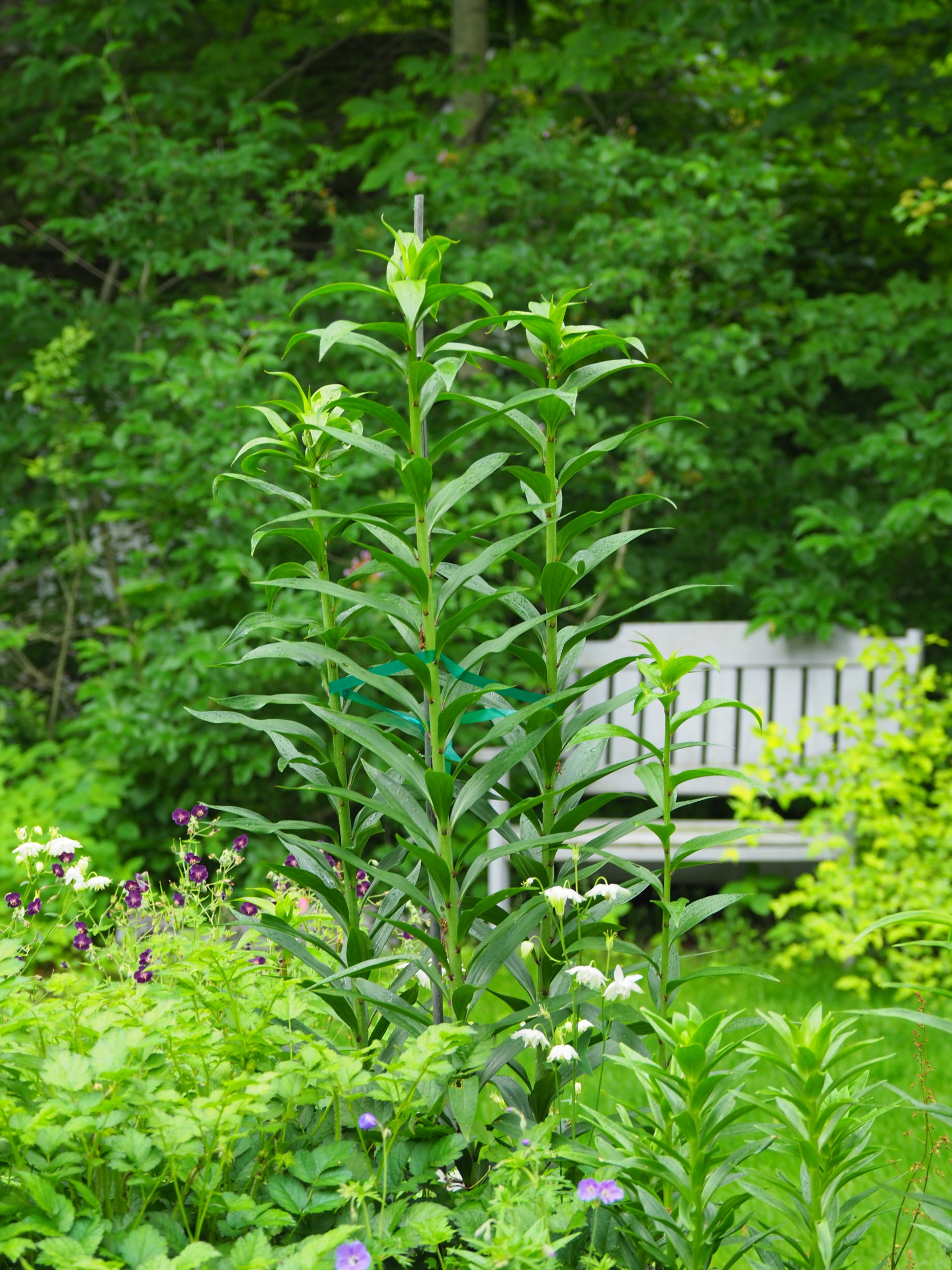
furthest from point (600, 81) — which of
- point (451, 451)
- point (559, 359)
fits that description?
point (559, 359)

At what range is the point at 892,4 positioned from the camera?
15.5 feet

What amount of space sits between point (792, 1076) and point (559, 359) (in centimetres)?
104

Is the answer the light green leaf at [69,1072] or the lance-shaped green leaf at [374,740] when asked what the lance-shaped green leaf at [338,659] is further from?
the light green leaf at [69,1072]

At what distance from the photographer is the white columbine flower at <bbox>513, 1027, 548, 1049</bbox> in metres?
1.52

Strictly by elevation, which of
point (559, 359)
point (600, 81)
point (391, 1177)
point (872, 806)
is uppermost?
point (600, 81)

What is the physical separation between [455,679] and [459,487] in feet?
0.94

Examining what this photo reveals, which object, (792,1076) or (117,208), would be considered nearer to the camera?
(792,1076)

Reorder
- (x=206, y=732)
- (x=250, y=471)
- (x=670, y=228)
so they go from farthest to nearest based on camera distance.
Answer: (x=670, y=228), (x=206, y=732), (x=250, y=471)

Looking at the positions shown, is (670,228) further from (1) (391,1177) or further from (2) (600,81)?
(1) (391,1177)

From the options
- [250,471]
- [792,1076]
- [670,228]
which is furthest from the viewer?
[670,228]

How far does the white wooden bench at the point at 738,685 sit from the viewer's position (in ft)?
15.4

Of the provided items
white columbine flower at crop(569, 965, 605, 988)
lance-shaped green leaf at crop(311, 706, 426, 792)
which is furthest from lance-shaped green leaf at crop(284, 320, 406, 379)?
white columbine flower at crop(569, 965, 605, 988)

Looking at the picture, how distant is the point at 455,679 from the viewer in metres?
1.71

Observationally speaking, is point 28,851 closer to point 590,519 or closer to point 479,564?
point 479,564
